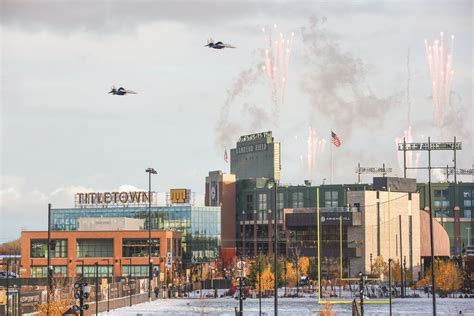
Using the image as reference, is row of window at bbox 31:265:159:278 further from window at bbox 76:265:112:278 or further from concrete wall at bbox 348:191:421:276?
concrete wall at bbox 348:191:421:276

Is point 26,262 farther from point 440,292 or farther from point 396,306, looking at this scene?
point 396,306

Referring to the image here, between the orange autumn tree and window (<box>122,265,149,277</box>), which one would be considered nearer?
the orange autumn tree

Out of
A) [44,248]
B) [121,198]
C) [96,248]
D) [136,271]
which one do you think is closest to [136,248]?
[136,271]

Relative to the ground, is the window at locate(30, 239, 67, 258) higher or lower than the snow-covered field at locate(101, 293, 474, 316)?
higher

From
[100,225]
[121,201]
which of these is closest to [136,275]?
[100,225]

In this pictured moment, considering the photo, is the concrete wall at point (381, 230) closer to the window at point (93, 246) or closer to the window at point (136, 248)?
the window at point (136, 248)

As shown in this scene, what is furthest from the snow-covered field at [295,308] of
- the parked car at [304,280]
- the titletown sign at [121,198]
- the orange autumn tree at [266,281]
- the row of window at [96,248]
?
the titletown sign at [121,198]

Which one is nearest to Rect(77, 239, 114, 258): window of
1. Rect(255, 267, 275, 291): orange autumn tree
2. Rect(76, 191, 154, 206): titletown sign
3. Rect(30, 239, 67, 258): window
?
Rect(30, 239, 67, 258): window
